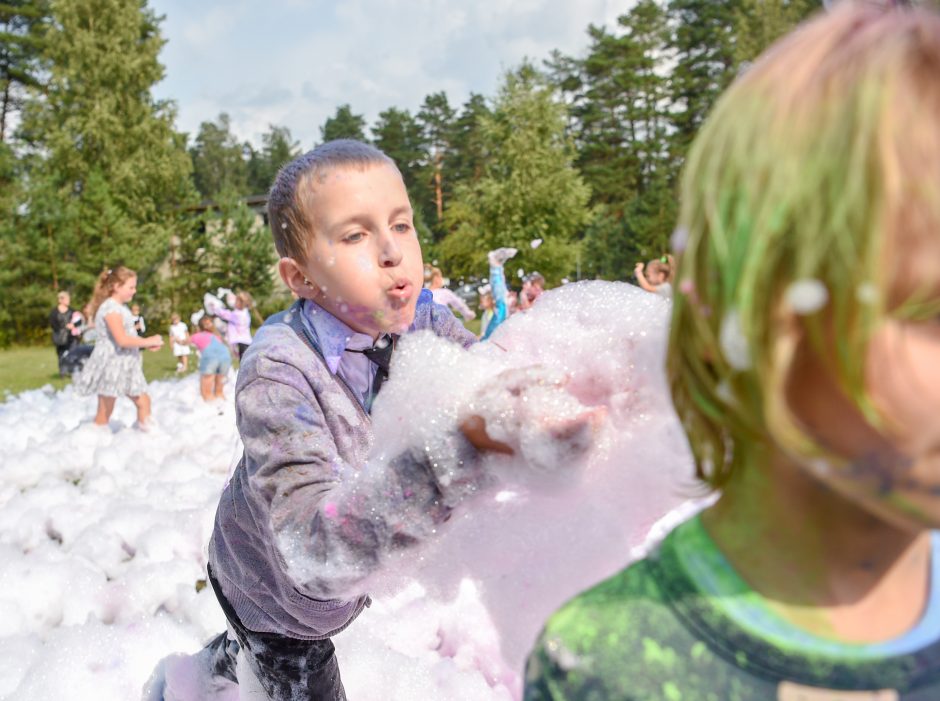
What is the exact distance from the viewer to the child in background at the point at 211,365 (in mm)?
9172

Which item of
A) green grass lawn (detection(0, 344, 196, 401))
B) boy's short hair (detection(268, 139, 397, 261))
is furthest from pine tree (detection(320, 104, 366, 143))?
boy's short hair (detection(268, 139, 397, 261))

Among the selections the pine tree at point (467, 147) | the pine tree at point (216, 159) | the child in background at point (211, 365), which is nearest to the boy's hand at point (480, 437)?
the child in background at point (211, 365)

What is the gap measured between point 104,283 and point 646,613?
25.6ft

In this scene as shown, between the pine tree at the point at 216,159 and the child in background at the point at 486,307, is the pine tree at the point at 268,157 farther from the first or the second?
the child in background at the point at 486,307

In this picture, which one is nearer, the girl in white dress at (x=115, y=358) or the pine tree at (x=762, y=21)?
the girl in white dress at (x=115, y=358)

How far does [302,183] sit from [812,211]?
142 centimetres

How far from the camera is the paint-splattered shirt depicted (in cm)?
83

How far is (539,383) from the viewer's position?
1.18 m

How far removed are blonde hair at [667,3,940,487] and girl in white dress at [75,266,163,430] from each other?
23.5ft

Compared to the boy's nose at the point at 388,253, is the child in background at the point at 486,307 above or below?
below

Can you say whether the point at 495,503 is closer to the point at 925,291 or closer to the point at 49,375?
the point at 925,291

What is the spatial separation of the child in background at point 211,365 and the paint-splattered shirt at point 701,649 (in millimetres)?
8699

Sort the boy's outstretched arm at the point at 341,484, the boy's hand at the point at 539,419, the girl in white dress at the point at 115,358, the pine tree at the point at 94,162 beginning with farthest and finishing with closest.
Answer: the pine tree at the point at 94,162, the girl in white dress at the point at 115,358, the boy's outstretched arm at the point at 341,484, the boy's hand at the point at 539,419

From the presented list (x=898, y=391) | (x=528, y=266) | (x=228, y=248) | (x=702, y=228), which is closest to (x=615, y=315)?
(x=702, y=228)
